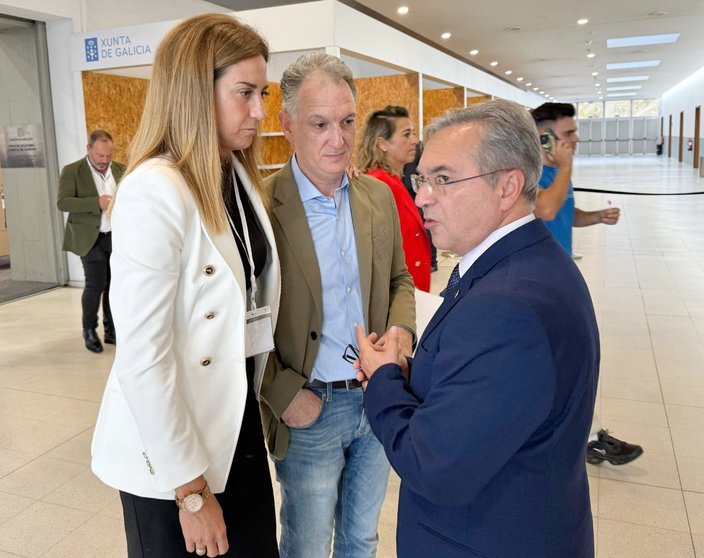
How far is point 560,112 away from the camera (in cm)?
302

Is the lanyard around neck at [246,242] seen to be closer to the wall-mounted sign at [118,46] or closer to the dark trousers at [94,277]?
the dark trousers at [94,277]

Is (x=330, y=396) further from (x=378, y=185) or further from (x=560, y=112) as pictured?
(x=560, y=112)

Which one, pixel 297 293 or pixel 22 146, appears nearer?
pixel 297 293

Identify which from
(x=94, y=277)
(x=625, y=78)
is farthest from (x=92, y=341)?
(x=625, y=78)

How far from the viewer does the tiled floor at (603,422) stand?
2863 millimetres

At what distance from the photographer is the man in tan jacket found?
5.68ft

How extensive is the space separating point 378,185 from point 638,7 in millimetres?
12718

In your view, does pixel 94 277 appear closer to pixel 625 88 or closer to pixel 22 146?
pixel 22 146

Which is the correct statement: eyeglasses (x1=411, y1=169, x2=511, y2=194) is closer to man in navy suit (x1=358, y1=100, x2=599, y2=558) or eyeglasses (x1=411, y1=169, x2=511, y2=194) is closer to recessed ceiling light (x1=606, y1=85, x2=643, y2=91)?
man in navy suit (x1=358, y1=100, x2=599, y2=558)

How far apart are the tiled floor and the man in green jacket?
12.9 inches

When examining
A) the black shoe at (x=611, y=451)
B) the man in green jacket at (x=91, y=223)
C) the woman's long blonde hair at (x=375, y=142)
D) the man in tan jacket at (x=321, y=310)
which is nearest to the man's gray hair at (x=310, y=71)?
the man in tan jacket at (x=321, y=310)

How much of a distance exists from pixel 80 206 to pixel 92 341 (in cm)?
119

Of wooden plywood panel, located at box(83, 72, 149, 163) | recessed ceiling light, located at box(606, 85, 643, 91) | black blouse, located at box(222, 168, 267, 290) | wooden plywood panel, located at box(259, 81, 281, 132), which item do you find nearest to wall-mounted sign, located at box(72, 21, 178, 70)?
wooden plywood panel, located at box(83, 72, 149, 163)

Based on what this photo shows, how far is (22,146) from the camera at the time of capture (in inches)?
313
